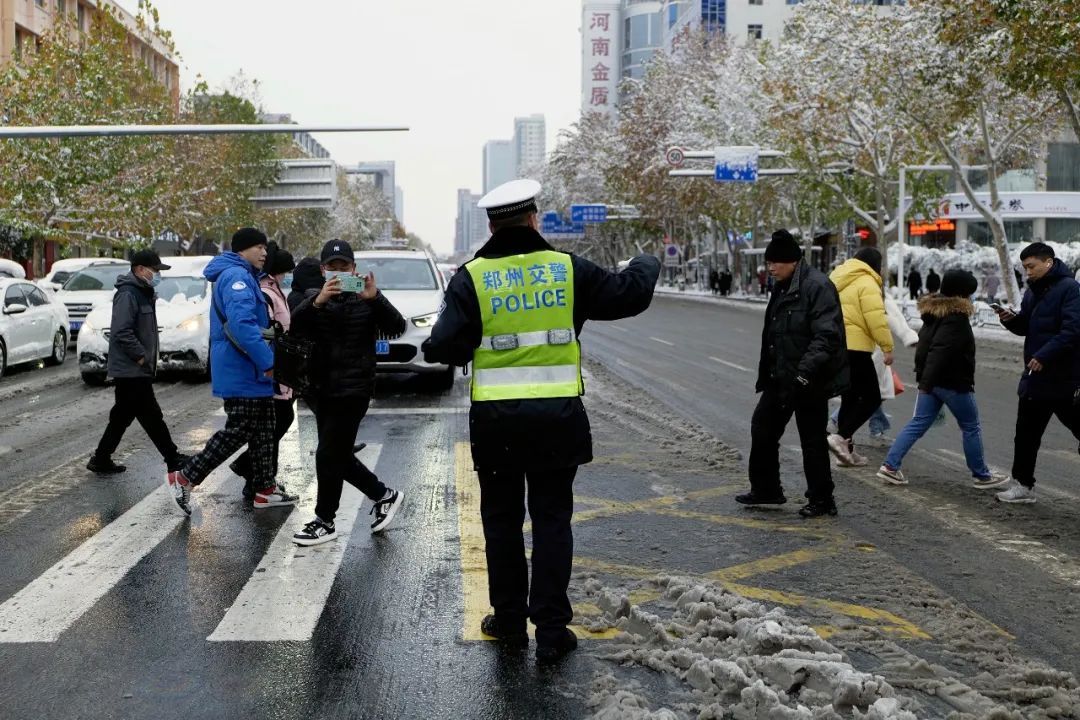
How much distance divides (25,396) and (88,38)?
90.2ft

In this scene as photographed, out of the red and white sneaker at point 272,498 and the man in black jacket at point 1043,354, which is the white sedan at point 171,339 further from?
the man in black jacket at point 1043,354

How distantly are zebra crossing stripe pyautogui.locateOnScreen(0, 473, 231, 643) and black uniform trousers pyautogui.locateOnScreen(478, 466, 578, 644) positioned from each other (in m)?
1.89

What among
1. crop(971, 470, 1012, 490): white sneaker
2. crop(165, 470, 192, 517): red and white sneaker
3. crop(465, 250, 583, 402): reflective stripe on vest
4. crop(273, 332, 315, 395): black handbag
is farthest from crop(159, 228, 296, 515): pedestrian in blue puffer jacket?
crop(971, 470, 1012, 490): white sneaker

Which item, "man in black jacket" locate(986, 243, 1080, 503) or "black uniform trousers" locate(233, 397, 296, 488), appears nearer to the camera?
"man in black jacket" locate(986, 243, 1080, 503)

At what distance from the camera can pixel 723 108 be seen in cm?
4569

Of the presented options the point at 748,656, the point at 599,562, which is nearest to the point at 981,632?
the point at 748,656

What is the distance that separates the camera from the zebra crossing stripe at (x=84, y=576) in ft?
17.5

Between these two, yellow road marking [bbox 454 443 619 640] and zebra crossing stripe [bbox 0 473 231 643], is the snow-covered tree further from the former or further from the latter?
zebra crossing stripe [bbox 0 473 231 643]

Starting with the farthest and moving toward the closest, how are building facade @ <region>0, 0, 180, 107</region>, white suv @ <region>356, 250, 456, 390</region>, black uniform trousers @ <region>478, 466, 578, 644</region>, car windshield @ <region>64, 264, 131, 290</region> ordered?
building facade @ <region>0, 0, 180, 107</region>, car windshield @ <region>64, 264, 131, 290</region>, white suv @ <region>356, 250, 456, 390</region>, black uniform trousers @ <region>478, 466, 578, 644</region>

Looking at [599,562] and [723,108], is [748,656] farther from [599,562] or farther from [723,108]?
[723,108]

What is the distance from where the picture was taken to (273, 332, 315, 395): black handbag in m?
6.64

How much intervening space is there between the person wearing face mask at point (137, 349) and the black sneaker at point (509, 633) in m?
4.36

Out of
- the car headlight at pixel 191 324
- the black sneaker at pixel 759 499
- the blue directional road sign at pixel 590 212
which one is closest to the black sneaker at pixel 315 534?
the black sneaker at pixel 759 499

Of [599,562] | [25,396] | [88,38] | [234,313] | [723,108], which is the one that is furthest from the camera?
[723,108]
